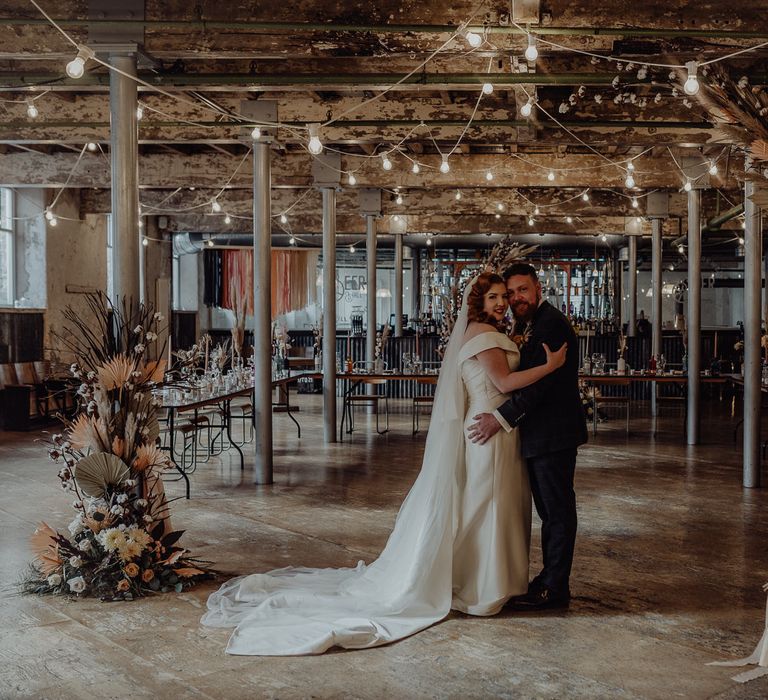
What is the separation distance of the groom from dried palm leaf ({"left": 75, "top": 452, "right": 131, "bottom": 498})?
6.32 ft

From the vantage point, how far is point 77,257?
1505 cm

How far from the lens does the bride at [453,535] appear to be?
420 centimetres

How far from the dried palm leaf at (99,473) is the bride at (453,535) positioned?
844 millimetres

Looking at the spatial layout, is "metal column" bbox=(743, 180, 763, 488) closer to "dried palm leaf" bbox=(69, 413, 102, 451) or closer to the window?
"dried palm leaf" bbox=(69, 413, 102, 451)

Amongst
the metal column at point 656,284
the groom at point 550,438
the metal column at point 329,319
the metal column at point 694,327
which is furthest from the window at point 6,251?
the groom at point 550,438

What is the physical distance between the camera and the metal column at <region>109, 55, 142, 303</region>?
18.1 ft

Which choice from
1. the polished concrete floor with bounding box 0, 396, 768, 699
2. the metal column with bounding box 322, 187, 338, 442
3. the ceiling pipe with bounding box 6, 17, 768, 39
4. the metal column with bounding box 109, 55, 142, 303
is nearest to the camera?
the polished concrete floor with bounding box 0, 396, 768, 699

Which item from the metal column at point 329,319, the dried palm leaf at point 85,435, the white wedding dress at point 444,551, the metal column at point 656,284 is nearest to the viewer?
the white wedding dress at point 444,551

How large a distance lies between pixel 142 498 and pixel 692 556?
331 centimetres

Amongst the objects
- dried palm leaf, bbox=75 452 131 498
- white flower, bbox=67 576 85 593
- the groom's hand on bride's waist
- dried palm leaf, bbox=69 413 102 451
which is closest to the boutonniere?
the groom's hand on bride's waist

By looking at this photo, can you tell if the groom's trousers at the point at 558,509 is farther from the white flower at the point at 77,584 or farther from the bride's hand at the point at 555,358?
the white flower at the point at 77,584

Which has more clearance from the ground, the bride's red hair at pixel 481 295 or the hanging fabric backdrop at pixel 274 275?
the hanging fabric backdrop at pixel 274 275

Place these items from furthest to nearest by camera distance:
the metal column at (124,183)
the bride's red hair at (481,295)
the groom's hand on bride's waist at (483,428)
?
the metal column at (124,183)
the bride's red hair at (481,295)
the groom's hand on bride's waist at (483,428)

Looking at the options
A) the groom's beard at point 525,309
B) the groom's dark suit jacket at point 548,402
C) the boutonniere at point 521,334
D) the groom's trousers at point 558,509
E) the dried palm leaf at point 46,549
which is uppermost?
the groom's beard at point 525,309
